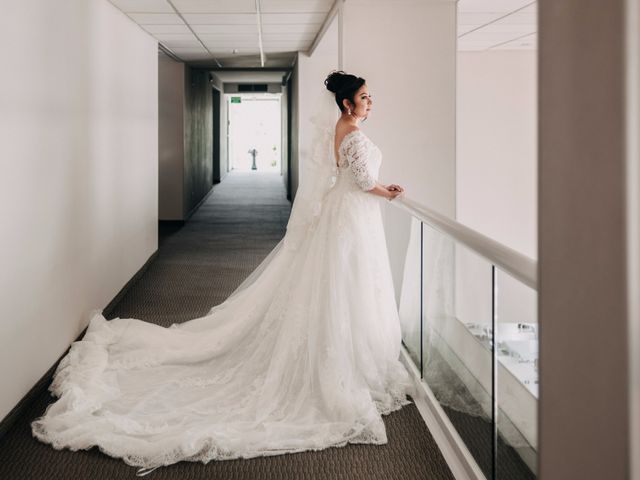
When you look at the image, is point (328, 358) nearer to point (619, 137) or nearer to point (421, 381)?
point (421, 381)

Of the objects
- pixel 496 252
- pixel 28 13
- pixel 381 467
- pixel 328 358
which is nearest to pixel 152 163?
pixel 28 13

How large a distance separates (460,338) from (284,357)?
1.10 meters

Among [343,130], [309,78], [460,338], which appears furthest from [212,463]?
[309,78]

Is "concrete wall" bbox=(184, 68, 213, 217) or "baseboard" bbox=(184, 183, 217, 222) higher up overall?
"concrete wall" bbox=(184, 68, 213, 217)

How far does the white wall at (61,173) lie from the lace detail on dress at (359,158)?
1.81m

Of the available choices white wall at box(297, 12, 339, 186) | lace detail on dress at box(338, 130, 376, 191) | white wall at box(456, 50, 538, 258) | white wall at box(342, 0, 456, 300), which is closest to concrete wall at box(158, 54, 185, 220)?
white wall at box(297, 12, 339, 186)

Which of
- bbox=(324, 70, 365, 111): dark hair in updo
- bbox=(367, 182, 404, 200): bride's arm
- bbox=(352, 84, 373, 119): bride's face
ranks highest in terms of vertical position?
bbox=(324, 70, 365, 111): dark hair in updo

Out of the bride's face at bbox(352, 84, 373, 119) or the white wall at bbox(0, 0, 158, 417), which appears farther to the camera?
the bride's face at bbox(352, 84, 373, 119)

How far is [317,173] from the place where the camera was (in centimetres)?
402

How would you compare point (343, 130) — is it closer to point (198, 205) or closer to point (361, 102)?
point (361, 102)

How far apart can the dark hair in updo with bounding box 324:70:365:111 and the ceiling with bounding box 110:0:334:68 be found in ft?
7.15

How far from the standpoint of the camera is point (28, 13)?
356 centimetres

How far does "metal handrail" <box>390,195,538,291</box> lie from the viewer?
6.23 feet

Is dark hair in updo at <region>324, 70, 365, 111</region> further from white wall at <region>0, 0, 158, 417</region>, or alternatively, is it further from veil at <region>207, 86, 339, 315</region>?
white wall at <region>0, 0, 158, 417</region>
